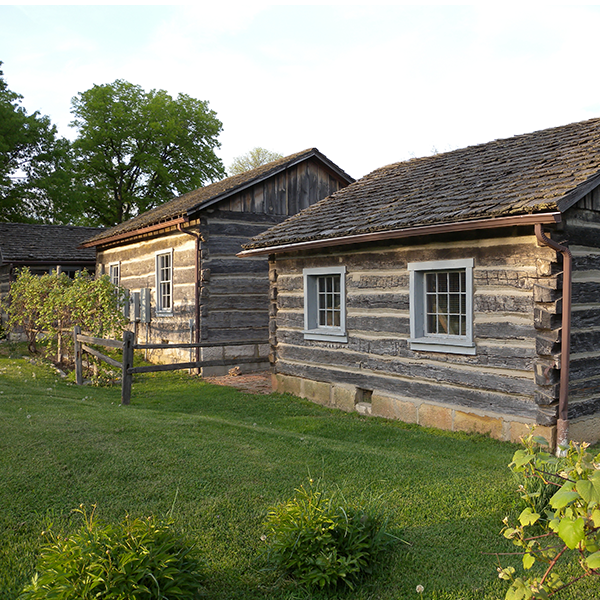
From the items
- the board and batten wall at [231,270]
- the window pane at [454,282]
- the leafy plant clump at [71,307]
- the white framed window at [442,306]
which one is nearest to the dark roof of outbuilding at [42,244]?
the leafy plant clump at [71,307]

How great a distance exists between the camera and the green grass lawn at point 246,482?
3.65 metres

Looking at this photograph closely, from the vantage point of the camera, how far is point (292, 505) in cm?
378

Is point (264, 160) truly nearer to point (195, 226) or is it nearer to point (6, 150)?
point (6, 150)

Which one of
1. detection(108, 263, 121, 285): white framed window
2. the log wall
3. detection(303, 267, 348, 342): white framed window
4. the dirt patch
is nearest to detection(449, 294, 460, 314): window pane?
the log wall

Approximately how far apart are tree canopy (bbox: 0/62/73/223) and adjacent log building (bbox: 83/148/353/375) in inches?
740

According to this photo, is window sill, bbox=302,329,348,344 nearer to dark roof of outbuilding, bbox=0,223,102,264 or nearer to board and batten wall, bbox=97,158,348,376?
board and batten wall, bbox=97,158,348,376

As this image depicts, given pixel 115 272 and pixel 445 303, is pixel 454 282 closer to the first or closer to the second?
pixel 445 303

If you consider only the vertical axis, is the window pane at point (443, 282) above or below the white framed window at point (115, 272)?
below

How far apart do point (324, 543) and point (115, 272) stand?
1742 centimetres

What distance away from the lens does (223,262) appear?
551 inches

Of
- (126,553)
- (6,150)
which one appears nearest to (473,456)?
(126,553)

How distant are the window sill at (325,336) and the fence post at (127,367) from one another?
127 inches

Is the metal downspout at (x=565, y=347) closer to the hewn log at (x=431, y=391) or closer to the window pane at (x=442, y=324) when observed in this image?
the hewn log at (x=431, y=391)

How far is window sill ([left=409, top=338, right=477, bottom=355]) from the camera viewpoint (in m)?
7.91
